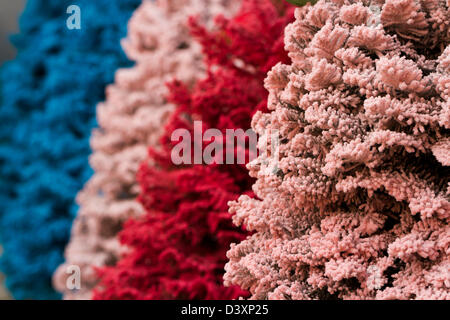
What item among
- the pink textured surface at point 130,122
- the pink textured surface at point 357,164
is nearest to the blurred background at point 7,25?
the pink textured surface at point 130,122

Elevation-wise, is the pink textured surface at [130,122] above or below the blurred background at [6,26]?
below

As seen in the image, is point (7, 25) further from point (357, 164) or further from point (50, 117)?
point (357, 164)

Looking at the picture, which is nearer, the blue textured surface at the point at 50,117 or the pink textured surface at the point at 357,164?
the pink textured surface at the point at 357,164

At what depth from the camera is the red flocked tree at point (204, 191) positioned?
94cm

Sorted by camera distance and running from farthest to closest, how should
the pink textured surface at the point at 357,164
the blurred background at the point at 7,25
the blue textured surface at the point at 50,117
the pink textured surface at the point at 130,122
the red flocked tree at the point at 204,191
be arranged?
the blurred background at the point at 7,25 < the blue textured surface at the point at 50,117 < the pink textured surface at the point at 130,122 < the red flocked tree at the point at 204,191 < the pink textured surface at the point at 357,164

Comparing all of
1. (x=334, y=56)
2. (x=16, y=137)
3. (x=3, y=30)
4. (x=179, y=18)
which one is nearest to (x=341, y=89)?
Result: (x=334, y=56)

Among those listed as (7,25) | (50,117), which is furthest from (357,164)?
(7,25)

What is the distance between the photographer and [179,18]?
140 centimetres

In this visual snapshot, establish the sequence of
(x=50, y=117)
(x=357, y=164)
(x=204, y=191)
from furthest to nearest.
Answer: (x=50, y=117) → (x=204, y=191) → (x=357, y=164)

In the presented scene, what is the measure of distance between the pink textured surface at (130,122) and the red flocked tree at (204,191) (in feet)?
1.03

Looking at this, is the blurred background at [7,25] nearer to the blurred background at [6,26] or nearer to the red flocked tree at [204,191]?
the blurred background at [6,26]

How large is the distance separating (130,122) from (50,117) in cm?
47

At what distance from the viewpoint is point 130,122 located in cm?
148

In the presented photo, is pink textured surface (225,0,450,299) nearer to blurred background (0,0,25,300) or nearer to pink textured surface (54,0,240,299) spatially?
pink textured surface (54,0,240,299)
